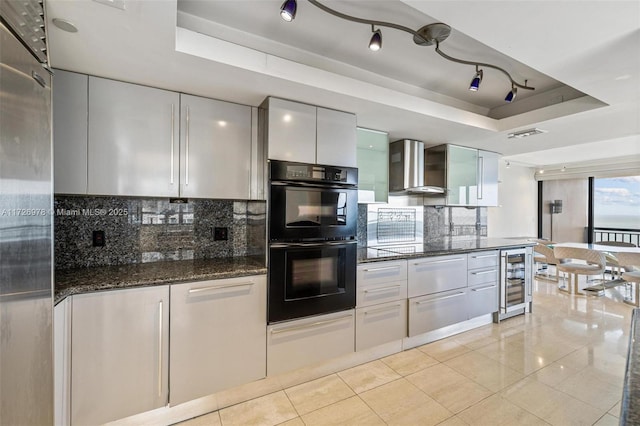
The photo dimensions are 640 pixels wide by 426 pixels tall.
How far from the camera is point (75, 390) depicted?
1525 millimetres

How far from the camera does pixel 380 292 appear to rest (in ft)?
8.30

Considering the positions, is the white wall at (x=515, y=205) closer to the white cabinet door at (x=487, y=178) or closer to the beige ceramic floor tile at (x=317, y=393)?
the white cabinet door at (x=487, y=178)

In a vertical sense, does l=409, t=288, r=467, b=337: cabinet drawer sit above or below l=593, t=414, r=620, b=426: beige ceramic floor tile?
above

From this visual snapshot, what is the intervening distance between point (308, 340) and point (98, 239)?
1.70 metres

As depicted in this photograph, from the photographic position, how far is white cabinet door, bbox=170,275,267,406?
1.78 meters

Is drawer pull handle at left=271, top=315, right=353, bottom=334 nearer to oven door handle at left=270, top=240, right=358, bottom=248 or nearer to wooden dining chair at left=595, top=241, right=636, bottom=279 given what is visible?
oven door handle at left=270, top=240, right=358, bottom=248

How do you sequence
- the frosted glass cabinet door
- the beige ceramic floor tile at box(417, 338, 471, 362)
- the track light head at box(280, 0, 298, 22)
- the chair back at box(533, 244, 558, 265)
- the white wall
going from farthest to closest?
1. the white wall
2. the chair back at box(533, 244, 558, 265)
3. the frosted glass cabinet door
4. the beige ceramic floor tile at box(417, 338, 471, 362)
5. the track light head at box(280, 0, 298, 22)

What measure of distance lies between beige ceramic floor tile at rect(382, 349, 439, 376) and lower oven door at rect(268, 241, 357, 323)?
2.30ft

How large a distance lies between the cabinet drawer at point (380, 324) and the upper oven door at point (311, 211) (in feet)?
2.31

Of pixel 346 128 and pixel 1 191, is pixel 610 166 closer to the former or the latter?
pixel 346 128

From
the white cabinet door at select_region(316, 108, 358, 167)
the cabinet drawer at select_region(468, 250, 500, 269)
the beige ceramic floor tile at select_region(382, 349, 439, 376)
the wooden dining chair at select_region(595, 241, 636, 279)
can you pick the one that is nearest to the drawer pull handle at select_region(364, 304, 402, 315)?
the beige ceramic floor tile at select_region(382, 349, 439, 376)

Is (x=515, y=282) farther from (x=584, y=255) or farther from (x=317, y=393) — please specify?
(x=317, y=393)

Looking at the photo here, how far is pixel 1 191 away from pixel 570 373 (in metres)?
3.65

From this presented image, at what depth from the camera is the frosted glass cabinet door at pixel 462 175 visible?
359 centimetres
